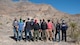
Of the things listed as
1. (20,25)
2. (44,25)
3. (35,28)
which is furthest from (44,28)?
(20,25)

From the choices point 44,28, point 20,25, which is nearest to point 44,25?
point 44,28

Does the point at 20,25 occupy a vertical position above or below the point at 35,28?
above

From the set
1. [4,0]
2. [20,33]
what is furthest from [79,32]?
[4,0]

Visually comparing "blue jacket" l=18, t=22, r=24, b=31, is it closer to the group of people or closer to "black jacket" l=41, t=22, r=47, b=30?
the group of people

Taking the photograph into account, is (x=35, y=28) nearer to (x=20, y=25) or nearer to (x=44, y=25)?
(x=44, y=25)

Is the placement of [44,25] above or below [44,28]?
above

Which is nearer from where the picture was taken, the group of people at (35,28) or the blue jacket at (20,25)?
the blue jacket at (20,25)

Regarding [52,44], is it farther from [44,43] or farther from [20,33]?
[20,33]

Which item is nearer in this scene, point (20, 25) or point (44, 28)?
point (20, 25)

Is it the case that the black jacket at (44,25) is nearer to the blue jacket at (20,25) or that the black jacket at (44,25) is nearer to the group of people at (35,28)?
the group of people at (35,28)

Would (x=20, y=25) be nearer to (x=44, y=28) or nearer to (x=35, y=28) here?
(x=35, y=28)

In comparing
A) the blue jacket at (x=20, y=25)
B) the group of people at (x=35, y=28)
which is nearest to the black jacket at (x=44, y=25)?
the group of people at (x=35, y=28)

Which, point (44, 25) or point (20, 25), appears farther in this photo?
point (44, 25)

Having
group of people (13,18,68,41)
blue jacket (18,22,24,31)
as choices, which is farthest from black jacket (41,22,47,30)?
blue jacket (18,22,24,31)
